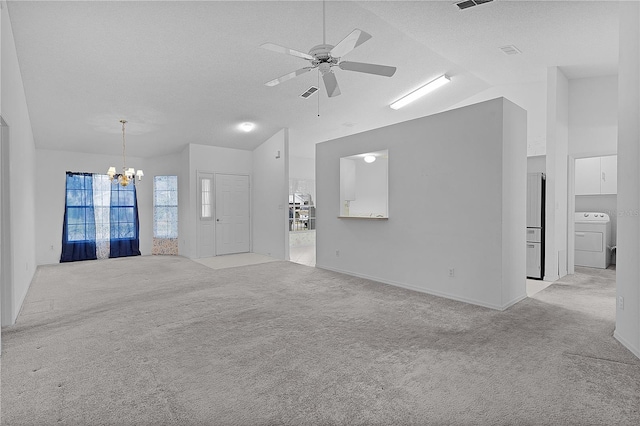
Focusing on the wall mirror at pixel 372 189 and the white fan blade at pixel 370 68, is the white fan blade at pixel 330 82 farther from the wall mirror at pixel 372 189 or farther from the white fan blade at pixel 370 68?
the wall mirror at pixel 372 189

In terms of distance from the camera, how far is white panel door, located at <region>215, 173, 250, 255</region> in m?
8.38

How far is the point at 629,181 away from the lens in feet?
9.09

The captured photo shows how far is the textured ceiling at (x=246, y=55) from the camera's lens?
3709mm

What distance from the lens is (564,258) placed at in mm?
5668

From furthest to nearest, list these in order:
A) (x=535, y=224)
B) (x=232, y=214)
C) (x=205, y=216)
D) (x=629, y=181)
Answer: (x=232, y=214) < (x=205, y=216) < (x=535, y=224) < (x=629, y=181)

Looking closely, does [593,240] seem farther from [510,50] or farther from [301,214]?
[301,214]

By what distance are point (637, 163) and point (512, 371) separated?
1.88 m

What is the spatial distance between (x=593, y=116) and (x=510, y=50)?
2.11m

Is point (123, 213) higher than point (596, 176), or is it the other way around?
point (596, 176)

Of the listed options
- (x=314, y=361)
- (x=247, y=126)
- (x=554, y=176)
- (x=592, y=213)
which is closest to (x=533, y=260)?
(x=554, y=176)

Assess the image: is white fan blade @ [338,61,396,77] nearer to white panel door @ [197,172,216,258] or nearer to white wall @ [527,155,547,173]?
white wall @ [527,155,547,173]

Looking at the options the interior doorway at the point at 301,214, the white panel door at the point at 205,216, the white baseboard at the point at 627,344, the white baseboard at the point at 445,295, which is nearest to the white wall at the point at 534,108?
the white baseboard at the point at 445,295

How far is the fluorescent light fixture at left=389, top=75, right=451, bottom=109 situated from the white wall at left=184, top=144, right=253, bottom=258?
4.12 meters

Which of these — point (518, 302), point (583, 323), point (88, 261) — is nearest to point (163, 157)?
point (88, 261)
